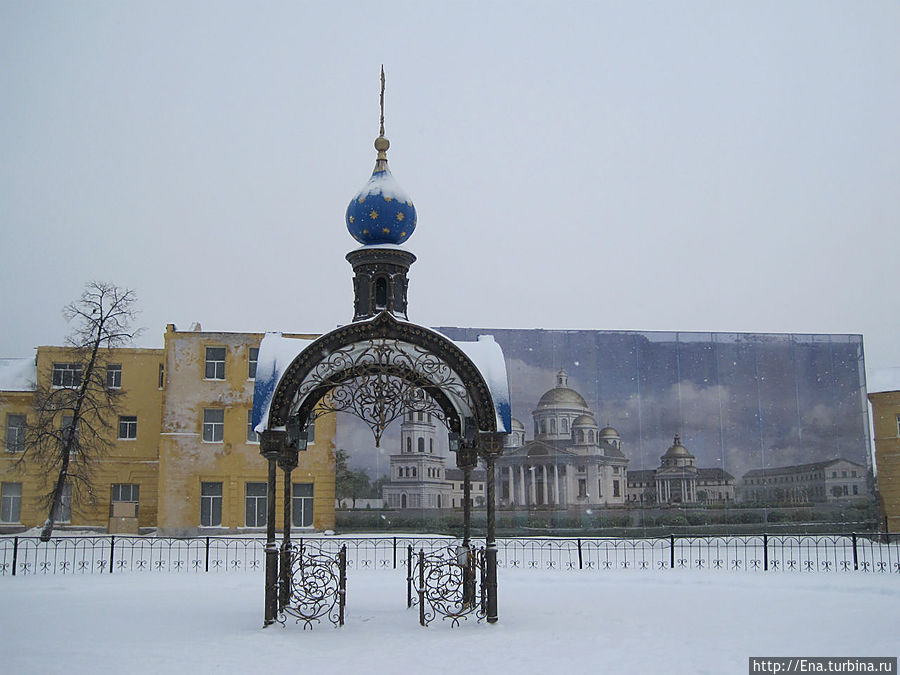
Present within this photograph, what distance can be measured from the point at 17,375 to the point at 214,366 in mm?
8300

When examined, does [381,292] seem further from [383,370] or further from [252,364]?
[252,364]

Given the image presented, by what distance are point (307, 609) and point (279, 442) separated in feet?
8.08

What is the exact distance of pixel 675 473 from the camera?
30.3 metres

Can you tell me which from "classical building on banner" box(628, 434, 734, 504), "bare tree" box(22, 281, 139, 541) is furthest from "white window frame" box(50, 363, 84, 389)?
"classical building on banner" box(628, 434, 734, 504)

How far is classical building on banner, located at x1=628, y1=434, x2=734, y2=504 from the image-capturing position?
98.9ft

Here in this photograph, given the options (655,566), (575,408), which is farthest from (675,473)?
(655,566)

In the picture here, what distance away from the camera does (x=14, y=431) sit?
3038cm

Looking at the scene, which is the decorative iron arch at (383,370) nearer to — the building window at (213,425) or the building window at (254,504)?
the building window at (254,504)

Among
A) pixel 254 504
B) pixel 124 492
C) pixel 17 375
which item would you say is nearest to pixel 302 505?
pixel 254 504

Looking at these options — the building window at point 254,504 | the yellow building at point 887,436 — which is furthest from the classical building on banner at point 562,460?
the yellow building at point 887,436

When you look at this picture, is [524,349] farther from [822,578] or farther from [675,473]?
[822,578]

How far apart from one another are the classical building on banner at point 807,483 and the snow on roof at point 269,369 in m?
24.1

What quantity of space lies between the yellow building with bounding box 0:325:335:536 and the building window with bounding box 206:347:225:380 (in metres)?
0.04

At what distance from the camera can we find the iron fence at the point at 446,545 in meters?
18.9
